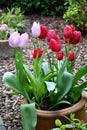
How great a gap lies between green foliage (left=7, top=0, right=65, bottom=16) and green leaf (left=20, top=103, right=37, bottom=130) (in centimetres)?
428

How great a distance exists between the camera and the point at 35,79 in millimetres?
3027

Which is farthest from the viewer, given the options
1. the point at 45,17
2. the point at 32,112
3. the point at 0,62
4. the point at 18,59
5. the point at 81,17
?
the point at 45,17

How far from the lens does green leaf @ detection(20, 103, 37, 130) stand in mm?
2721

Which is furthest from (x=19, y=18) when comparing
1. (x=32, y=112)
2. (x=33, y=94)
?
(x=32, y=112)

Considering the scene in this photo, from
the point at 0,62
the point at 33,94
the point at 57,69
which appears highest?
the point at 57,69

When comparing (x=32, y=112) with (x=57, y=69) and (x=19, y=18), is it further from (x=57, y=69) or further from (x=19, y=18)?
(x=19, y=18)

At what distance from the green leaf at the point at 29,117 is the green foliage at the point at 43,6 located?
4.28 metres

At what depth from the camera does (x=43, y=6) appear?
23.1 ft

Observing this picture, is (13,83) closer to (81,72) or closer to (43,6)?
(81,72)

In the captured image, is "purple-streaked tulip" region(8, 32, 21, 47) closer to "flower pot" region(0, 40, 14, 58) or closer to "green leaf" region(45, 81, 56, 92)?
"green leaf" region(45, 81, 56, 92)

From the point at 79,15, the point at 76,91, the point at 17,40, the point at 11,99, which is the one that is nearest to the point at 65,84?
the point at 76,91

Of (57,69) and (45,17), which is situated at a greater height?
(57,69)

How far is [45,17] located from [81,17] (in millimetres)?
1382

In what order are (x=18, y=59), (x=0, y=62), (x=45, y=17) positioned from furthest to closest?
(x=45, y=17), (x=0, y=62), (x=18, y=59)
